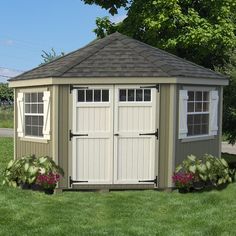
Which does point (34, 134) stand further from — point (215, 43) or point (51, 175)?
point (215, 43)

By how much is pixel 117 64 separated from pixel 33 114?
2.50m

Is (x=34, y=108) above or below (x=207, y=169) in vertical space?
above

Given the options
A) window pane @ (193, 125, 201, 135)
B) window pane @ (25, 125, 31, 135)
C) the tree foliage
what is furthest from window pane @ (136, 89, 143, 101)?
the tree foliage

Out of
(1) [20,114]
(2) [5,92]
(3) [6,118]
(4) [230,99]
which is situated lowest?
(3) [6,118]

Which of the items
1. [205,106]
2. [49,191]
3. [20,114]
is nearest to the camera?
[49,191]

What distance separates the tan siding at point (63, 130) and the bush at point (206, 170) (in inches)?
103

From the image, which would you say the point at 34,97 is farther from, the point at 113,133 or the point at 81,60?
the point at 113,133

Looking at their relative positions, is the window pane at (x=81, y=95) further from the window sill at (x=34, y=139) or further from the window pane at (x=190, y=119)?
the window pane at (x=190, y=119)

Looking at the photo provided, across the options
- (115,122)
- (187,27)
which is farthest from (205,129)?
(187,27)

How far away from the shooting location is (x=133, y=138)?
1164 centimetres

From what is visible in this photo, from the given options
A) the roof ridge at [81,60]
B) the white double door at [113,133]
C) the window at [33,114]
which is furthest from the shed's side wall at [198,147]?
the window at [33,114]

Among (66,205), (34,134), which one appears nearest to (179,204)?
(66,205)

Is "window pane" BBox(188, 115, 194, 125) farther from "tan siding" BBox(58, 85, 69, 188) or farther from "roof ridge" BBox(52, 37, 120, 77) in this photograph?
"tan siding" BBox(58, 85, 69, 188)

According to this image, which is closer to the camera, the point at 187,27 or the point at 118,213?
the point at 118,213
